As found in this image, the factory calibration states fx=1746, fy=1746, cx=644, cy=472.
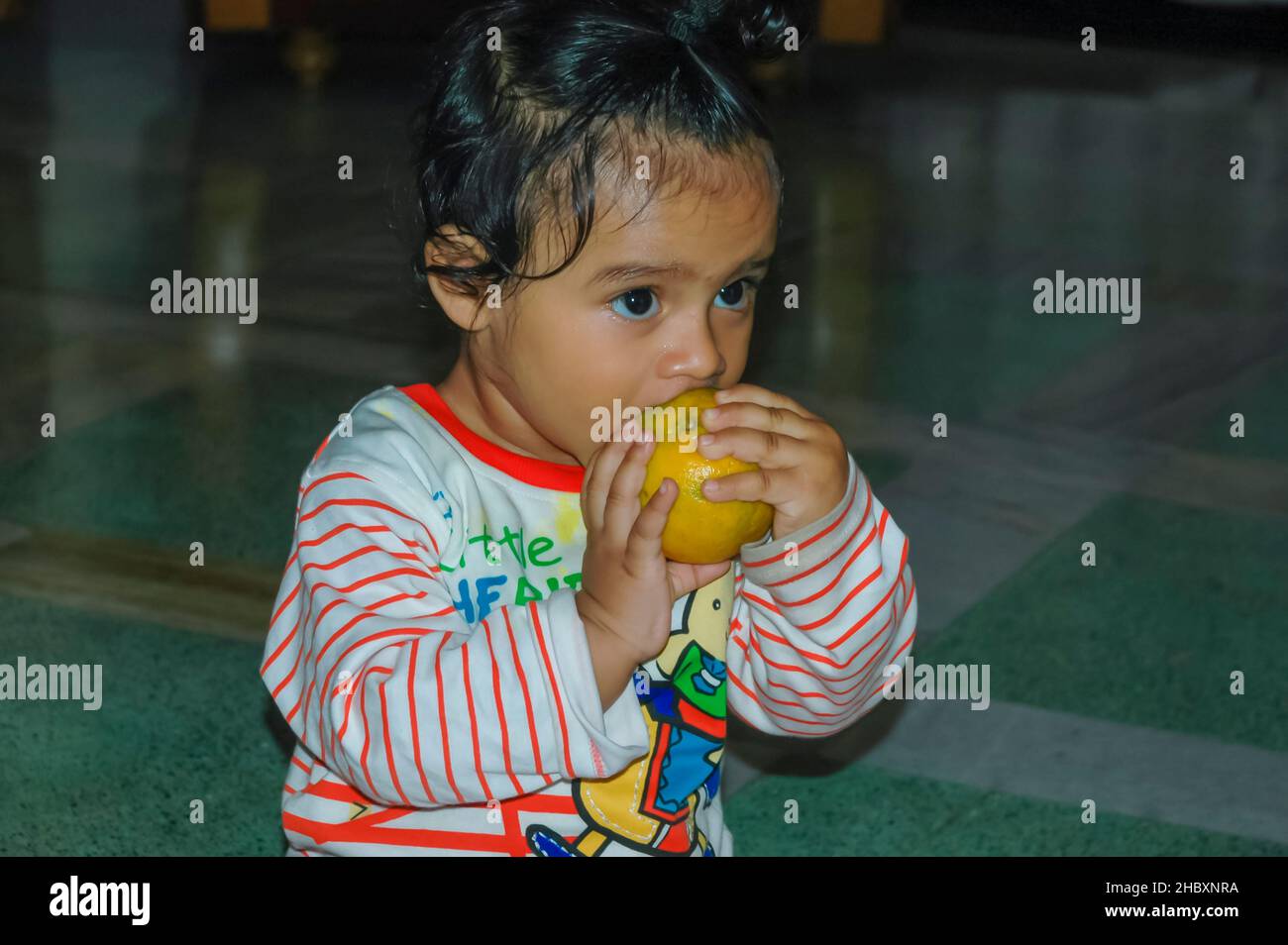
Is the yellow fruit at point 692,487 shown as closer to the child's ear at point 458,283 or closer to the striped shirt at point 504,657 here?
the striped shirt at point 504,657

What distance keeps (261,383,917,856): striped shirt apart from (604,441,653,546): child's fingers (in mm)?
74

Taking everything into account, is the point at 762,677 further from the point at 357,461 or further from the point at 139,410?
the point at 139,410

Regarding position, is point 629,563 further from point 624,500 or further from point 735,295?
point 735,295

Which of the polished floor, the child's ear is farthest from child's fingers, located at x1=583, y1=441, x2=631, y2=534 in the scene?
the polished floor

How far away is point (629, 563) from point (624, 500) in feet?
0.19

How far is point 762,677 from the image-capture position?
5.94 ft

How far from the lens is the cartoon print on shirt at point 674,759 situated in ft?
5.74

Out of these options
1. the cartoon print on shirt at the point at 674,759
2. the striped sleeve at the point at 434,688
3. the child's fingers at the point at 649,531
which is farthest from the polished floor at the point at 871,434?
the child's fingers at the point at 649,531

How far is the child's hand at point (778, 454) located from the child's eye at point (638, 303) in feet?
0.33

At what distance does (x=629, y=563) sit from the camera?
1502mm

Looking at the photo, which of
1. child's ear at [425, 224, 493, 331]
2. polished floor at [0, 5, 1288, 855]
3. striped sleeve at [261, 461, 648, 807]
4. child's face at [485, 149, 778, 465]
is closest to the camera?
striped sleeve at [261, 461, 648, 807]

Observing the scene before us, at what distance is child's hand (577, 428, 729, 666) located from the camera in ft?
4.91

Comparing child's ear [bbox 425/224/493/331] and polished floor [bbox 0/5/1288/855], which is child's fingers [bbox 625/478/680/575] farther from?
polished floor [bbox 0/5/1288/855]
